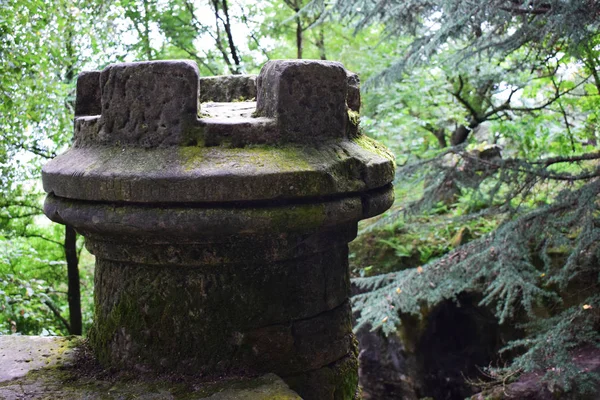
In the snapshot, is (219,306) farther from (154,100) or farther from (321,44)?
(321,44)

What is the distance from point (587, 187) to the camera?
3750 mm

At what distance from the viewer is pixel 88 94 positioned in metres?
2.02

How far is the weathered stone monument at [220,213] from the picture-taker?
5.07ft

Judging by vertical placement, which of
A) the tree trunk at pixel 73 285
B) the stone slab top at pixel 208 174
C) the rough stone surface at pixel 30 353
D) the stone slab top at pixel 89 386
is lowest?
the tree trunk at pixel 73 285

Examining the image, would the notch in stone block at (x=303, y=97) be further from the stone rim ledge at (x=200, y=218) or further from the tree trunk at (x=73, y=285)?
the tree trunk at (x=73, y=285)

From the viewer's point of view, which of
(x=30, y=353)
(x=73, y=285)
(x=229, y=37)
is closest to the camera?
(x=30, y=353)

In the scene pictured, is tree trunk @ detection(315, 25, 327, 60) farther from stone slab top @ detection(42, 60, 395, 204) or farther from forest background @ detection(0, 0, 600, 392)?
stone slab top @ detection(42, 60, 395, 204)

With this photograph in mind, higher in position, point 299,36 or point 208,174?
point 299,36

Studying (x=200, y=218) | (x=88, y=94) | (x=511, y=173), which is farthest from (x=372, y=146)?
(x=511, y=173)

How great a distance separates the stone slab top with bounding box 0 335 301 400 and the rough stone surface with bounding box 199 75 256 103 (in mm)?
1163

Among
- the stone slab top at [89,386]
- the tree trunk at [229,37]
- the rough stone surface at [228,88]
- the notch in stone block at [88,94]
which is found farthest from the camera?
the tree trunk at [229,37]

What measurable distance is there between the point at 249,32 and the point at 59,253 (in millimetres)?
3314

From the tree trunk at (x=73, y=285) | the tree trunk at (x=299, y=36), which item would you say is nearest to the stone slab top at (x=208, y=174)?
the tree trunk at (x=73, y=285)

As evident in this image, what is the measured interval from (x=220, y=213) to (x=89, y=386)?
0.70m
